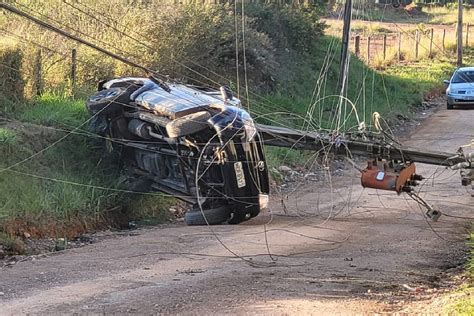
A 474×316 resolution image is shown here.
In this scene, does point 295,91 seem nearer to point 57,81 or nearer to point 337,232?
point 57,81

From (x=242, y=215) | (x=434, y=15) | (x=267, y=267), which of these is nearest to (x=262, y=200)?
(x=242, y=215)

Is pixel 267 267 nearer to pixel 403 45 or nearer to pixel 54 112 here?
pixel 54 112

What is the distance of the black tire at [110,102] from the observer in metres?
12.9

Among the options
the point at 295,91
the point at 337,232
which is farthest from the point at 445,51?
the point at 337,232

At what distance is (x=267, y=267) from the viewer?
9125mm

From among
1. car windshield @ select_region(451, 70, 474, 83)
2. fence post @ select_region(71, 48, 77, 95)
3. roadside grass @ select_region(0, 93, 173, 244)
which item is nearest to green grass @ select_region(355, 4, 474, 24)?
car windshield @ select_region(451, 70, 474, 83)

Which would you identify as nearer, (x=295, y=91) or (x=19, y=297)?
(x=19, y=297)

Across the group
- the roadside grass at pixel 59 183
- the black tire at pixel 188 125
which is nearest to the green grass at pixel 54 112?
the roadside grass at pixel 59 183

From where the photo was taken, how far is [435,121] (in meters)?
27.2

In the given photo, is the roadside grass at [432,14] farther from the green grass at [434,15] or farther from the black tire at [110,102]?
the black tire at [110,102]

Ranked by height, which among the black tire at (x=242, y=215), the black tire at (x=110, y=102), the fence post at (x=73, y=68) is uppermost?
the fence post at (x=73, y=68)

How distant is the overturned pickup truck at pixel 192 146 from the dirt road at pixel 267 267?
16.0 inches

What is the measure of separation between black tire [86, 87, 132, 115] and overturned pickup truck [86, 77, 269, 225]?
2cm

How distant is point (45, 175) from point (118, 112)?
1.44 meters
